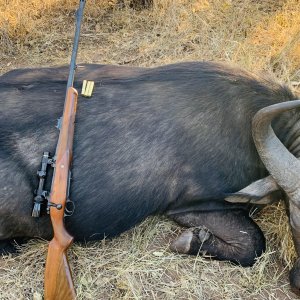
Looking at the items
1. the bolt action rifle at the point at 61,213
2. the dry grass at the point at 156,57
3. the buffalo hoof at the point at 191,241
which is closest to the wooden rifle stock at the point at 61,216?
the bolt action rifle at the point at 61,213

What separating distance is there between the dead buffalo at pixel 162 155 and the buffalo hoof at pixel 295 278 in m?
0.01

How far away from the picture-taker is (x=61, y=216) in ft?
11.0

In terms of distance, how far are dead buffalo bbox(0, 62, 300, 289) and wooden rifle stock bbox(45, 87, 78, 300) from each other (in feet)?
0.58

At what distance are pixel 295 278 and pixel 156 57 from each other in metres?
3.32

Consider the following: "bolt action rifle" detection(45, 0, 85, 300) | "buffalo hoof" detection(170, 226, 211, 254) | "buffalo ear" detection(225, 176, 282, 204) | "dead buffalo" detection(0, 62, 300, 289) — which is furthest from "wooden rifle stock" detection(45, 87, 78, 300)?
"buffalo ear" detection(225, 176, 282, 204)

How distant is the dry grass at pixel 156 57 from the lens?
3701mm

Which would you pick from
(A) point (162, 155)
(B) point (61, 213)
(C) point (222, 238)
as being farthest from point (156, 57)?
(B) point (61, 213)

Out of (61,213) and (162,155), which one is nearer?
(61,213)

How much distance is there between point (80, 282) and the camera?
368 cm

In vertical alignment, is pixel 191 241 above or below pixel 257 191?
below

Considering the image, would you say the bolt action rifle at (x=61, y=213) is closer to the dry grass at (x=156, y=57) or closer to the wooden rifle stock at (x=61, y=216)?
the wooden rifle stock at (x=61, y=216)

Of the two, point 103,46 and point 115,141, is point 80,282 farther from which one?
point 103,46

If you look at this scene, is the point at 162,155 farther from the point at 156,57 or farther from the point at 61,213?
the point at 156,57

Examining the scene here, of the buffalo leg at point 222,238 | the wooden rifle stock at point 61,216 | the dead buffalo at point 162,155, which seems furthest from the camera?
the buffalo leg at point 222,238
